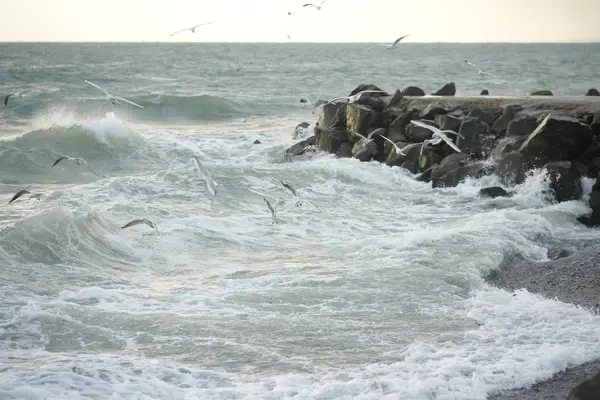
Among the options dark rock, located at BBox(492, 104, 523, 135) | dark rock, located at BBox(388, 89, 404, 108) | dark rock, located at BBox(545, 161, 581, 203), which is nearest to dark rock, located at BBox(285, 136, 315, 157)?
dark rock, located at BBox(388, 89, 404, 108)

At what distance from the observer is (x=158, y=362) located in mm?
5828

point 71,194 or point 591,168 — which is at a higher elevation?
point 591,168

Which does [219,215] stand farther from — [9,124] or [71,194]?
[9,124]

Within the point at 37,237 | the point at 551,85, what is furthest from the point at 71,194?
the point at 551,85

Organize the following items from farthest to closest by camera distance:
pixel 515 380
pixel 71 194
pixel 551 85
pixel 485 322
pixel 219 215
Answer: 1. pixel 551 85
2. pixel 71 194
3. pixel 219 215
4. pixel 485 322
5. pixel 515 380

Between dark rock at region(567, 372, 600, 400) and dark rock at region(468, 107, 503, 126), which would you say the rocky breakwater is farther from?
dark rock at region(567, 372, 600, 400)

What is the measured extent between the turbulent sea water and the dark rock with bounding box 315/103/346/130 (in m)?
2.17

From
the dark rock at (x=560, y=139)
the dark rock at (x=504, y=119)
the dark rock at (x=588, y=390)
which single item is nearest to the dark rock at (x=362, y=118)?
the dark rock at (x=504, y=119)

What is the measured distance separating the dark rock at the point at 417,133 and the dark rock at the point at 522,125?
2165 mm

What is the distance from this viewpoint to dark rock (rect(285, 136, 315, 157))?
1938cm

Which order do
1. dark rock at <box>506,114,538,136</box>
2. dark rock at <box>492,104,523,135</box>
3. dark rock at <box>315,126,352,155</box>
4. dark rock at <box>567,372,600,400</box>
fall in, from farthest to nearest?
1. dark rock at <box>315,126,352,155</box>
2. dark rock at <box>492,104,523,135</box>
3. dark rock at <box>506,114,538,136</box>
4. dark rock at <box>567,372,600,400</box>

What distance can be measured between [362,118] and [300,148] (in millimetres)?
2137

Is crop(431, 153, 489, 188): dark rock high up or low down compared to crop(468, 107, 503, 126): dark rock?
down

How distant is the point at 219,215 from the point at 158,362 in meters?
6.48
